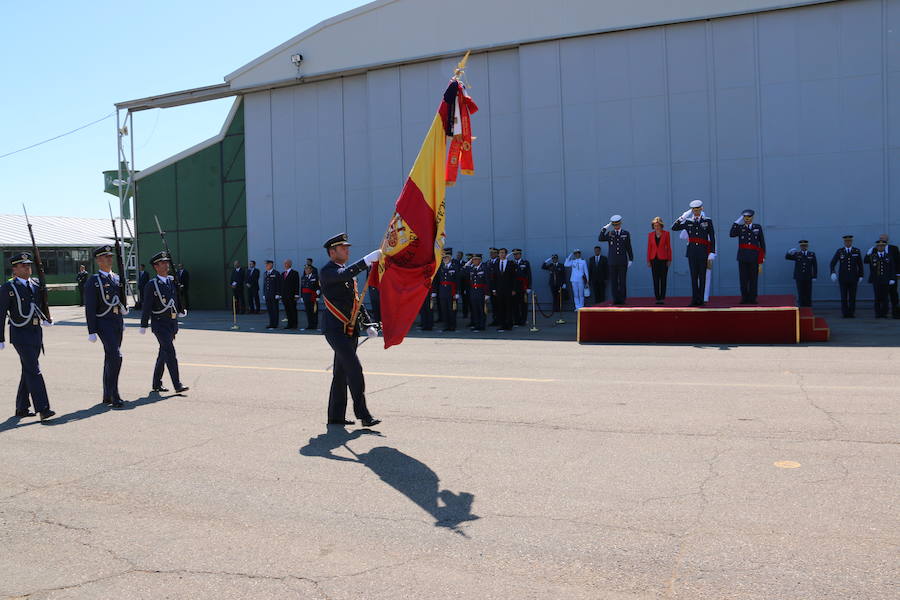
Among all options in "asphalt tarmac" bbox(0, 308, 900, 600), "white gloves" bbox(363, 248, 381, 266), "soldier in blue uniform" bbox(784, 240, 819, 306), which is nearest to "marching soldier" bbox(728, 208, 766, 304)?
"asphalt tarmac" bbox(0, 308, 900, 600)

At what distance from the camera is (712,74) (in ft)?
72.7

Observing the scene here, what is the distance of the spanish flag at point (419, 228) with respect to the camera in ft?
25.3

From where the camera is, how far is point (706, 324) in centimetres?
1467

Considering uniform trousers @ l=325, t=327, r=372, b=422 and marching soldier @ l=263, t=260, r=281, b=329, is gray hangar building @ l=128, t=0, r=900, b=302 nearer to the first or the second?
marching soldier @ l=263, t=260, r=281, b=329

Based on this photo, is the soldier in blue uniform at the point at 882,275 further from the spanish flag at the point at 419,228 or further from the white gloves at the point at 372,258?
the white gloves at the point at 372,258

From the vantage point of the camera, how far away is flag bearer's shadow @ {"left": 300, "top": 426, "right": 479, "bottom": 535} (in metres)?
5.13

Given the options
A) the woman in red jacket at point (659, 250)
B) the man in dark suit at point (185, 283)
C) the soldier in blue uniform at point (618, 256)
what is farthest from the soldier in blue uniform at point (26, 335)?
the man in dark suit at point (185, 283)

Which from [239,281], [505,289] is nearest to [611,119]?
[505,289]

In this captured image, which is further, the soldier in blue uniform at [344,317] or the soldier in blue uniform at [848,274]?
the soldier in blue uniform at [848,274]

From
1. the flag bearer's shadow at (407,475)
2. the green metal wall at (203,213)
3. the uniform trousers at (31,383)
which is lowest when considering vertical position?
the flag bearer's shadow at (407,475)

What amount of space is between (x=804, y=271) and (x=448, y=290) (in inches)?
369

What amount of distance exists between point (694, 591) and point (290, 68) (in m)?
27.8

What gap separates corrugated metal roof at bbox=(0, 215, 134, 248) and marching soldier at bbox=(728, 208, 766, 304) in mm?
31200

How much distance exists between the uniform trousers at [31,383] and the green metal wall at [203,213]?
883 inches
